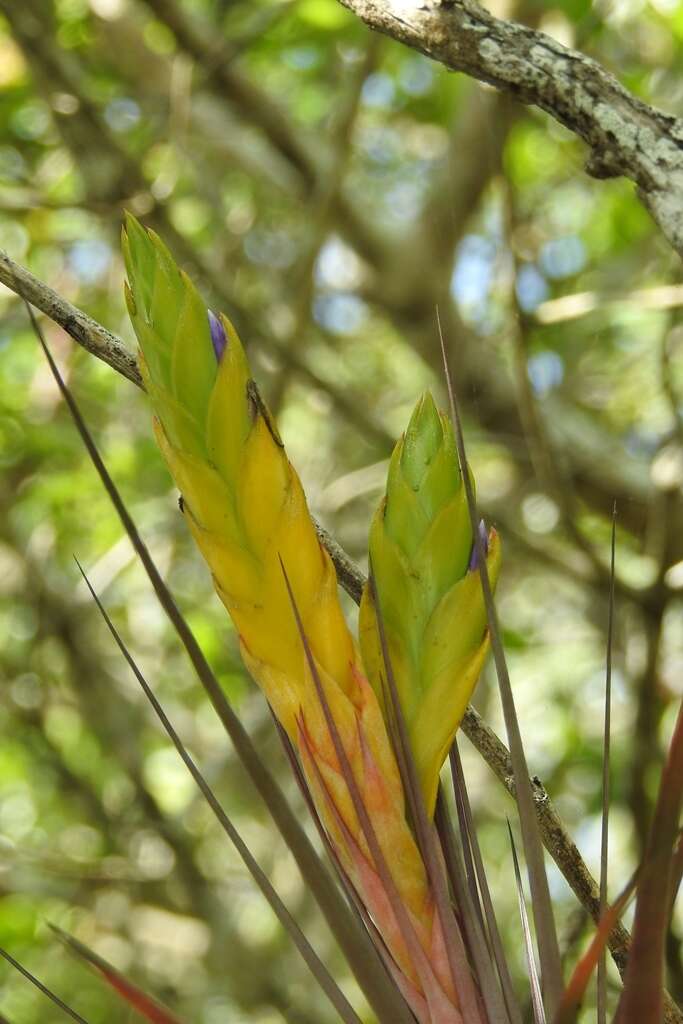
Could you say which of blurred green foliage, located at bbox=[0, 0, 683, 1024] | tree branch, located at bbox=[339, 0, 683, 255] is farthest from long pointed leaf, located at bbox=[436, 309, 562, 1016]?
blurred green foliage, located at bbox=[0, 0, 683, 1024]

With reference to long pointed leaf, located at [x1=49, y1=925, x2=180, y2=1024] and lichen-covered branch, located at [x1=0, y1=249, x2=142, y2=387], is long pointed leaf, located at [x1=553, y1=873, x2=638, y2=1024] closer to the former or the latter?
long pointed leaf, located at [x1=49, y1=925, x2=180, y2=1024]

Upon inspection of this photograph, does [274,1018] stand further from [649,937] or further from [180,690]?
[649,937]

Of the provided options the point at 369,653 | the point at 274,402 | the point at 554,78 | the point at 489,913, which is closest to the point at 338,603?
Result: the point at 369,653

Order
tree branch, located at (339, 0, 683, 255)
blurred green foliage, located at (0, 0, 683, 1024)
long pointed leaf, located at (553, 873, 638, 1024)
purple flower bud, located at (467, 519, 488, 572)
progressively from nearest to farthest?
long pointed leaf, located at (553, 873, 638, 1024)
purple flower bud, located at (467, 519, 488, 572)
tree branch, located at (339, 0, 683, 255)
blurred green foliage, located at (0, 0, 683, 1024)

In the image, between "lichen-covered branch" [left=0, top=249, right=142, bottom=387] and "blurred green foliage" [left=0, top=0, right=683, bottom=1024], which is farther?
"blurred green foliage" [left=0, top=0, right=683, bottom=1024]

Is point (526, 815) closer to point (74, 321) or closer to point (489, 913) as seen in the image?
point (489, 913)

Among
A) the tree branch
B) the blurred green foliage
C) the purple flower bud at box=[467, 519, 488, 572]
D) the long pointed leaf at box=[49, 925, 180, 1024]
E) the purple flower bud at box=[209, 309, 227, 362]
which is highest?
the blurred green foliage
